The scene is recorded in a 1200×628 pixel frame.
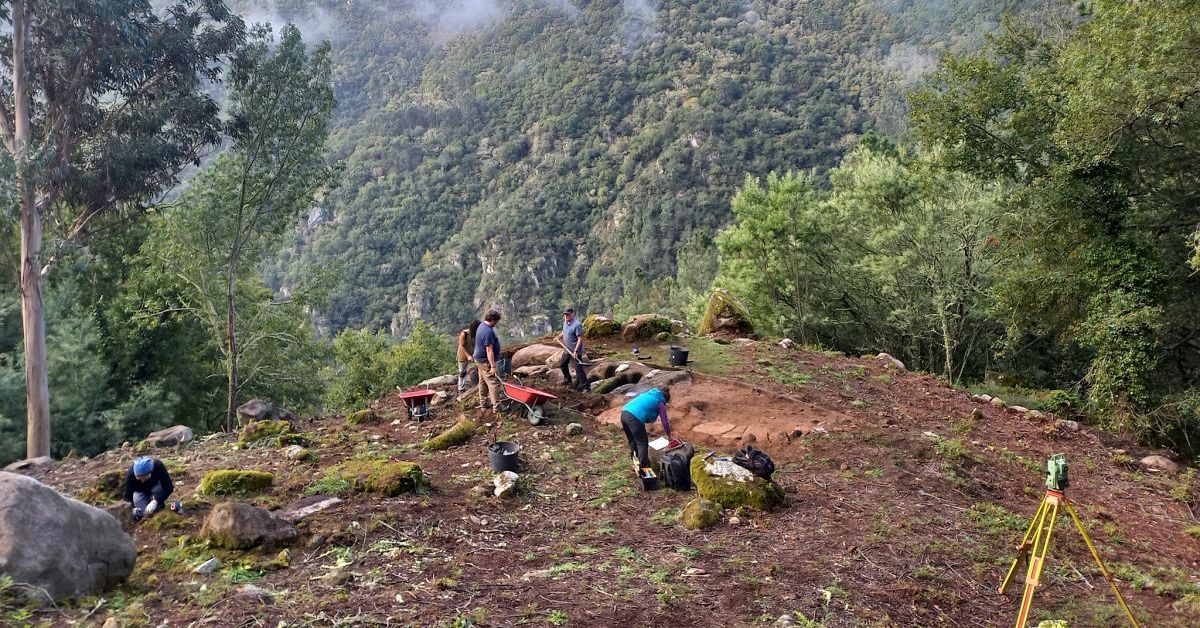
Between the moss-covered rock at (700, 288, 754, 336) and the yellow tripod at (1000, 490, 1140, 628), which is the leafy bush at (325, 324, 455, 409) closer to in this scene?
the moss-covered rock at (700, 288, 754, 336)

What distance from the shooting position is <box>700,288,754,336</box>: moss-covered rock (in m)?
18.2

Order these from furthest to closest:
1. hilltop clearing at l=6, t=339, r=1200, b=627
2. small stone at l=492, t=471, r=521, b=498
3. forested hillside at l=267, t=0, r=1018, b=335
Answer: forested hillside at l=267, t=0, r=1018, b=335, small stone at l=492, t=471, r=521, b=498, hilltop clearing at l=6, t=339, r=1200, b=627

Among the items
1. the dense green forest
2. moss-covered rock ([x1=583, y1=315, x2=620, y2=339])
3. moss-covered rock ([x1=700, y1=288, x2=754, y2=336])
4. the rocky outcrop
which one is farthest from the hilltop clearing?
moss-covered rock ([x1=700, y1=288, x2=754, y2=336])

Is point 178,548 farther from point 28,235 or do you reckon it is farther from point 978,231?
point 978,231

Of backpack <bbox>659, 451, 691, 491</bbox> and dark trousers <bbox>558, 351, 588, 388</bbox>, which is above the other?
dark trousers <bbox>558, 351, 588, 388</bbox>

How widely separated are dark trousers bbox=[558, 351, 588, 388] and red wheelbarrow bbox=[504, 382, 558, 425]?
3.94 feet

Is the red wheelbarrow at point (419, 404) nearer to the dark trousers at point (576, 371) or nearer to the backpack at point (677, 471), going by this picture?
the dark trousers at point (576, 371)

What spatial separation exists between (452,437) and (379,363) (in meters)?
29.7

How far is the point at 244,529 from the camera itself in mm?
5961

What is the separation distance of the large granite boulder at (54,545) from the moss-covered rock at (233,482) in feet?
7.77

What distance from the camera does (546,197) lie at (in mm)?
106688

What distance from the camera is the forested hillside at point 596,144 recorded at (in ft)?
291

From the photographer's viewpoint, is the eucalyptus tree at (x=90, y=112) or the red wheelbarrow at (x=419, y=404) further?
the eucalyptus tree at (x=90, y=112)

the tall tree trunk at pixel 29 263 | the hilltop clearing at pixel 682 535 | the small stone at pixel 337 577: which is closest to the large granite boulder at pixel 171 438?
the hilltop clearing at pixel 682 535
